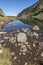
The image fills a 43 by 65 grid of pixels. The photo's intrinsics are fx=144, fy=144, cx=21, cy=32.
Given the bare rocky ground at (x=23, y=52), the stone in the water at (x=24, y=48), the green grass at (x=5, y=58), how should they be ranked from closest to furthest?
1. the green grass at (x=5, y=58)
2. the bare rocky ground at (x=23, y=52)
3. the stone in the water at (x=24, y=48)

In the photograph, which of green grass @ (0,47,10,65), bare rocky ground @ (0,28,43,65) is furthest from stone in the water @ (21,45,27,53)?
green grass @ (0,47,10,65)

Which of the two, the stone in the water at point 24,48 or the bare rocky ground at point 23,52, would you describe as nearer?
the bare rocky ground at point 23,52

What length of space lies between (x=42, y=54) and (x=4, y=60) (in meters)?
5.41

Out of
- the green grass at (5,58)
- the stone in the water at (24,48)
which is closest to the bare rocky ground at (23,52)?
the stone in the water at (24,48)

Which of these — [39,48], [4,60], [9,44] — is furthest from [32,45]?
[4,60]

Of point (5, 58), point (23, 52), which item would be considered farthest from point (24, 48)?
point (5, 58)

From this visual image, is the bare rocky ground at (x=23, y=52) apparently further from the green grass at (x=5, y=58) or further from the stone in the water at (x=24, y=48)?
the green grass at (x=5, y=58)

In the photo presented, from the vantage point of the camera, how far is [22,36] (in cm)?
2547

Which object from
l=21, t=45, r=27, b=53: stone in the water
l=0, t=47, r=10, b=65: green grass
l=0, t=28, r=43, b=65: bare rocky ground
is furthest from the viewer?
l=21, t=45, r=27, b=53: stone in the water

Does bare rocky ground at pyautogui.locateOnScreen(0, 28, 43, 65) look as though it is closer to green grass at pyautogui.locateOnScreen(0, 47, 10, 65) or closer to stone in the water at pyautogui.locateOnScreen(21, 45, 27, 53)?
stone in the water at pyautogui.locateOnScreen(21, 45, 27, 53)

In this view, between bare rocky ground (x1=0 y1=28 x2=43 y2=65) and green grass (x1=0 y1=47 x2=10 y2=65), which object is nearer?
green grass (x1=0 y1=47 x2=10 y2=65)

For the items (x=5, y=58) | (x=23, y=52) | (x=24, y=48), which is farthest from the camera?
(x=24, y=48)

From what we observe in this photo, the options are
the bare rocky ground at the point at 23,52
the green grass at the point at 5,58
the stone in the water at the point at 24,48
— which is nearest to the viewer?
the green grass at the point at 5,58

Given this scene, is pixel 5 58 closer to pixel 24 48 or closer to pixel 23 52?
pixel 23 52
